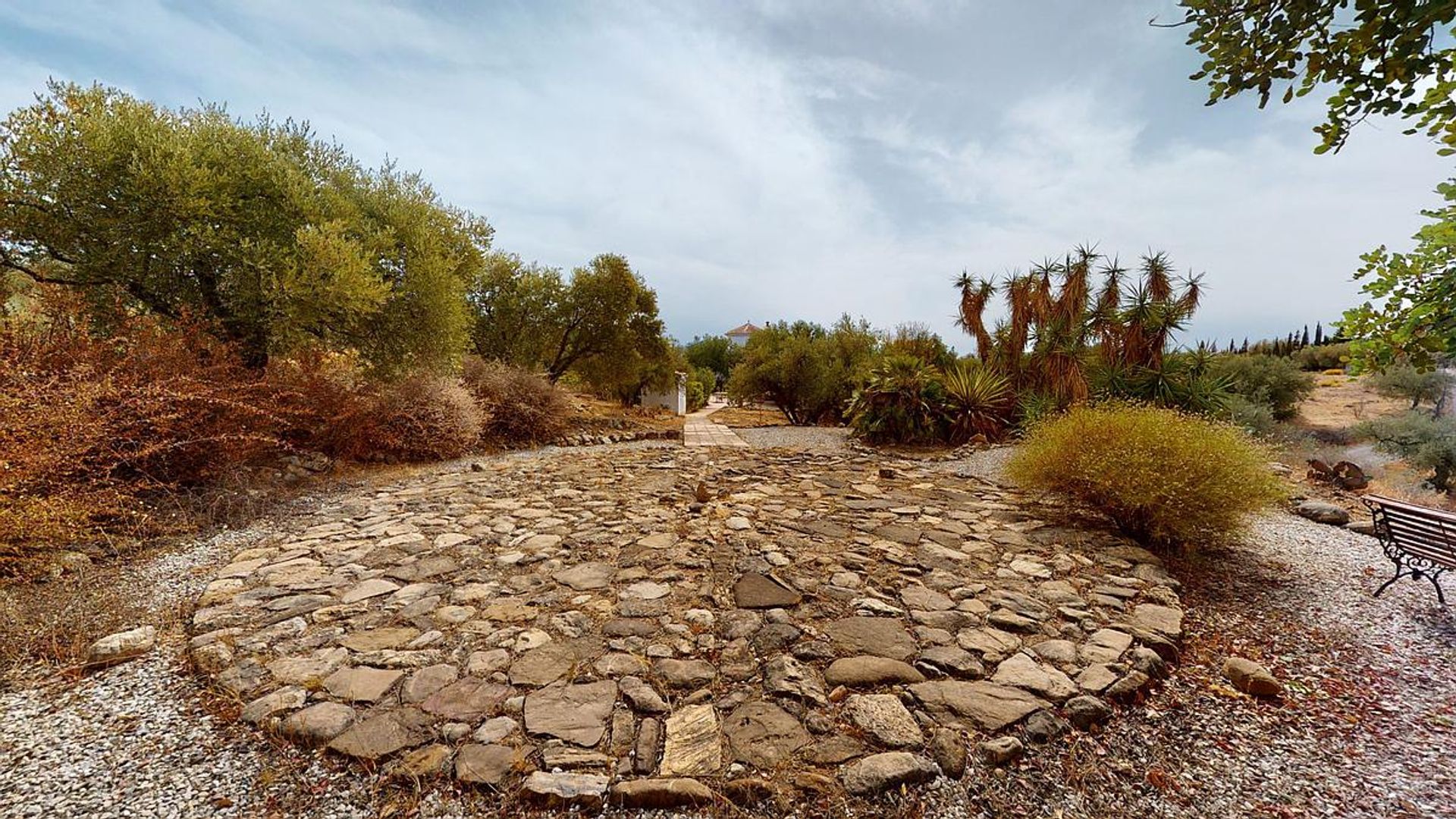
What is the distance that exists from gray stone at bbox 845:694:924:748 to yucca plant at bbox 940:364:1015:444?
24.4 feet

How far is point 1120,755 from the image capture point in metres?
2.00

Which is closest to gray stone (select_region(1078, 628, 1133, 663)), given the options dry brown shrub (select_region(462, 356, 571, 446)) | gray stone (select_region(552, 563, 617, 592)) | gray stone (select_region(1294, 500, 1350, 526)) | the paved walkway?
gray stone (select_region(552, 563, 617, 592))

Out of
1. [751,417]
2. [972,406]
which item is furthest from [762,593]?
[751,417]

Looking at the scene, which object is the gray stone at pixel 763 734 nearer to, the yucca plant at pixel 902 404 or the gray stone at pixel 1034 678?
the gray stone at pixel 1034 678

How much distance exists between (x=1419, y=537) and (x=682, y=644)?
446 centimetres

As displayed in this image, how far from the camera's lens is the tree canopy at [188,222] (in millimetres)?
5043

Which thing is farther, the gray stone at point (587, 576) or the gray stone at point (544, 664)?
the gray stone at point (587, 576)

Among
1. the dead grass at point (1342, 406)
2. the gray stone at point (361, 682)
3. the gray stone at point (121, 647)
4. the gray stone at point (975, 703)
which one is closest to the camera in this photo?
the gray stone at point (975, 703)

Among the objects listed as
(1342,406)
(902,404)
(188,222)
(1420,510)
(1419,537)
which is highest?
(188,222)

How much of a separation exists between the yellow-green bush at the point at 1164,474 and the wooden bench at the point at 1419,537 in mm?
509

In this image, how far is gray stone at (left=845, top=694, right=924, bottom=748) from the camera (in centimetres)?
200

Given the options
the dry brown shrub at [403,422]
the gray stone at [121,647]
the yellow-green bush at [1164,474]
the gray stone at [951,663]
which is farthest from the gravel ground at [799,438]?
the gray stone at [121,647]

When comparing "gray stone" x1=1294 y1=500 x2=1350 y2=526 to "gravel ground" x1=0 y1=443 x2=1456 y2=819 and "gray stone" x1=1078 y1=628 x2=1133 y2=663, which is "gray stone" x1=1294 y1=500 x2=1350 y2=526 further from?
"gray stone" x1=1078 y1=628 x2=1133 y2=663

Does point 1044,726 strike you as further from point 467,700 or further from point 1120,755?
point 467,700
